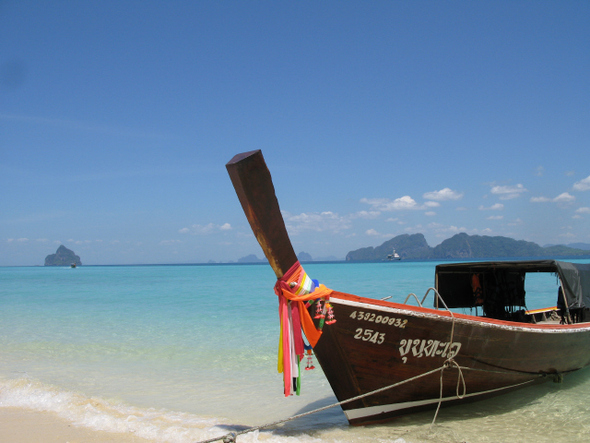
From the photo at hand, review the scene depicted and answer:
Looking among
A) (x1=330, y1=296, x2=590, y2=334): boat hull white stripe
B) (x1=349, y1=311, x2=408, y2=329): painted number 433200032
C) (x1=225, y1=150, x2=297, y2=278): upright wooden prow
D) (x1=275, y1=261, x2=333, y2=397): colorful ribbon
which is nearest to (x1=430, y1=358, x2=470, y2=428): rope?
(x1=330, y1=296, x2=590, y2=334): boat hull white stripe

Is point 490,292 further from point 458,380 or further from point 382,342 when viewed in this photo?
point 382,342

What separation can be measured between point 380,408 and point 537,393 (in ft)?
9.88

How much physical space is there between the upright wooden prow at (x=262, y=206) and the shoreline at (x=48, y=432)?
2430mm

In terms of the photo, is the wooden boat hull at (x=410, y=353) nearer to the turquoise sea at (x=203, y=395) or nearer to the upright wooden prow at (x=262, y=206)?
the turquoise sea at (x=203, y=395)

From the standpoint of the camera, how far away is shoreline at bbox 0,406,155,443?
13.6ft

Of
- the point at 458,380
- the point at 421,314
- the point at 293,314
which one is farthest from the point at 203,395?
the point at 421,314

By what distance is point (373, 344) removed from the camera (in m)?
3.94

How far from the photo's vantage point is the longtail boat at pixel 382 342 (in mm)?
3426

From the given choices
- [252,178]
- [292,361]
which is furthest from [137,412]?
[252,178]

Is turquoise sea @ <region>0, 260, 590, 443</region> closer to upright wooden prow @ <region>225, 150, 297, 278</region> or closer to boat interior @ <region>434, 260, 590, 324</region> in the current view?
boat interior @ <region>434, 260, 590, 324</region>

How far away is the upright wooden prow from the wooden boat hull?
65 cm

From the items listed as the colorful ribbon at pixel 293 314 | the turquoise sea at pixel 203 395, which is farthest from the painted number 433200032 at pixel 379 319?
the turquoise sea at pixel 203 395

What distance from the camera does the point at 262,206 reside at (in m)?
3.30

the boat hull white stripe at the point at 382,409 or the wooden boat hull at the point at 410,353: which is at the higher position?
the wooden boat hull at the point at 410,353
